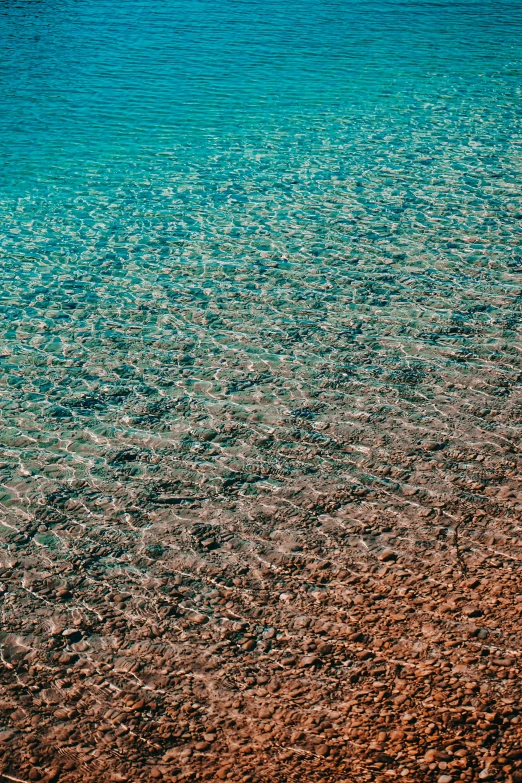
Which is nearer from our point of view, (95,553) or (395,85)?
(95,553)

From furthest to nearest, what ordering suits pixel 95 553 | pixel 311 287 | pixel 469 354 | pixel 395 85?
pixel 395 85 < pixel 311 287 < pixel 469 354 < pixel 95 553

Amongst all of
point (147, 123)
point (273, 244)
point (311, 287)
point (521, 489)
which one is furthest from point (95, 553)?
point (147, 123)

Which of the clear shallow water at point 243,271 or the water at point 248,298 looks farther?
the clear shallow water at point 243,271

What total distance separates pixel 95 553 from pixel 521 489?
2235 mm

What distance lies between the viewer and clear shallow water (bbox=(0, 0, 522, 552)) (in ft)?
15.4

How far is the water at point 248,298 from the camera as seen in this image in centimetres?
436

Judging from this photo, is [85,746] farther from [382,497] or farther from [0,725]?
[382,497]

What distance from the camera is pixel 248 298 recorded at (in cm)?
649

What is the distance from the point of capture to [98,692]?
3250 millimetres

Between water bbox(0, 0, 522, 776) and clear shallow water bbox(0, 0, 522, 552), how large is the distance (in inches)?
1.0

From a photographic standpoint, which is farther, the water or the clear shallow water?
the clear shallow water

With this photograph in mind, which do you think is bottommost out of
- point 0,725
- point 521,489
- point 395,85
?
point 0,725

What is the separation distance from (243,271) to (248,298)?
561mm

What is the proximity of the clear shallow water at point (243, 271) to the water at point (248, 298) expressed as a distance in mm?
24
